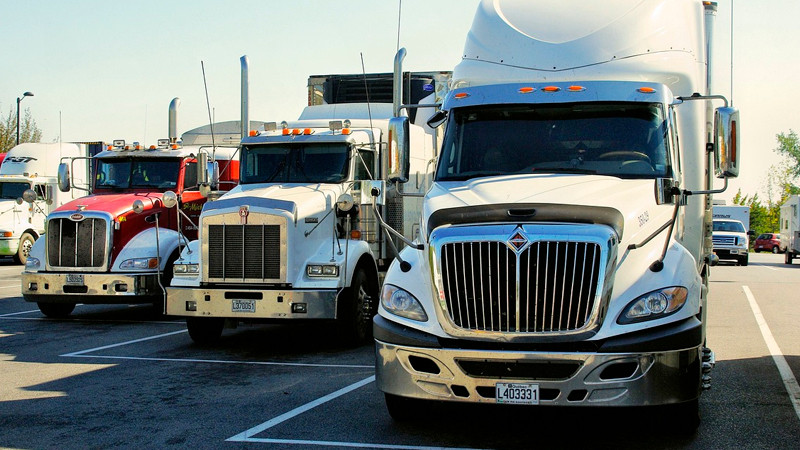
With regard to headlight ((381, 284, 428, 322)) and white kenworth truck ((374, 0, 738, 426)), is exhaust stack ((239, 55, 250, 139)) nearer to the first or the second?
white kenworth truck ((374, 0, 738, 426))

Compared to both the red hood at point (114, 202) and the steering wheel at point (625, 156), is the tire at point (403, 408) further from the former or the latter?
the red hood at point (114, 202)

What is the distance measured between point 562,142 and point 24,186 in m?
23.9

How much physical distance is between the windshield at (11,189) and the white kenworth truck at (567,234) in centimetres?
2247

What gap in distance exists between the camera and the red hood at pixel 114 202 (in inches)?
584

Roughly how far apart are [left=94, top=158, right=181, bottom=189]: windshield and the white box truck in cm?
3387

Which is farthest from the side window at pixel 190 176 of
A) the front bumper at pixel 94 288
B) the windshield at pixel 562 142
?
the windshield at pixel 562 142

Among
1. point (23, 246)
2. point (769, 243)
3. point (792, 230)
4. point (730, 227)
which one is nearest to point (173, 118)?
point (23, 246)

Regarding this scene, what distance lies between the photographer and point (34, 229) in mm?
29562

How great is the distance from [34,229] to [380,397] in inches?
933

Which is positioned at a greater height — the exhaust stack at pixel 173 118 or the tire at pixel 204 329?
the exhaust stack at pixel 173 118

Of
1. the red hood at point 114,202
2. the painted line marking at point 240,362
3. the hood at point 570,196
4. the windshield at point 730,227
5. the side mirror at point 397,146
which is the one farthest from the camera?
the windshield at point 730,227

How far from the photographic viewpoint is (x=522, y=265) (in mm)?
6465

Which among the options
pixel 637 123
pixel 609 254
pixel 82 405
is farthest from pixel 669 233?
pixel 82 405

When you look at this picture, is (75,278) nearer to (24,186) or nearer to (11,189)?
(24,186)
